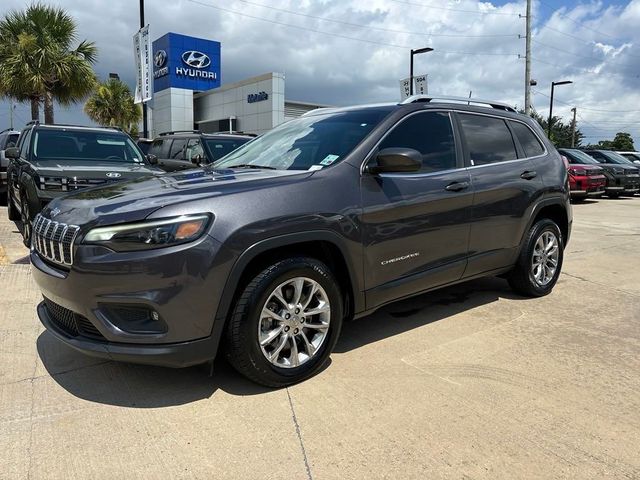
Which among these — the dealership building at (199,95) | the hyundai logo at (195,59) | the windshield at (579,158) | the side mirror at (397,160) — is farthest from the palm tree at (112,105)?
the side mirror at (397,160)

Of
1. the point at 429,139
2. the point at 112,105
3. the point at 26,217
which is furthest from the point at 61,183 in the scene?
the point at 112,105

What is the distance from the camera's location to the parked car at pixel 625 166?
60.8 ft

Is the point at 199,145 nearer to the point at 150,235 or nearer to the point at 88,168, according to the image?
the point at 88,168

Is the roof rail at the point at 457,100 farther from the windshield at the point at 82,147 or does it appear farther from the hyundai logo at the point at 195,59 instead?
the hyundai logo at the point at 195,59

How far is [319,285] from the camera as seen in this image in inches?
132

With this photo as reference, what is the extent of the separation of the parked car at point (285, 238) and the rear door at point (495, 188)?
2cm

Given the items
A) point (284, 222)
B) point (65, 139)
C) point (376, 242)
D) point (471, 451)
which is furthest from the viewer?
point (65, 139)

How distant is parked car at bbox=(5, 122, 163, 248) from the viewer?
6348 mm

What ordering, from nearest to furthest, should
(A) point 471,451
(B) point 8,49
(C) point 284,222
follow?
(A) point 471,451
(C) point 284,222
(B) point 8,49

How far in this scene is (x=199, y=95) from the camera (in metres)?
33.7

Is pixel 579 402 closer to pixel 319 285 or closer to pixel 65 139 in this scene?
pixel 319 285

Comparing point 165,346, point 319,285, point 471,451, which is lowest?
point 471,451

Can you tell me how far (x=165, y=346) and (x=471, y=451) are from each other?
1673 mm

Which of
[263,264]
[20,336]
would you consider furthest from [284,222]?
[20,336]
